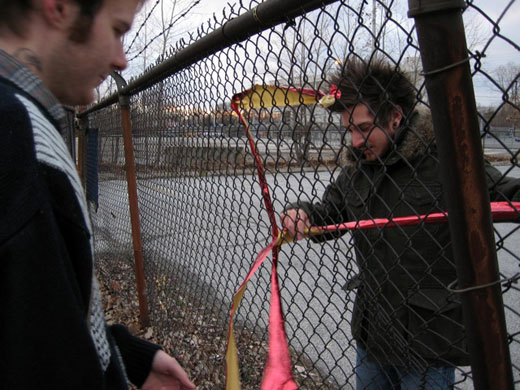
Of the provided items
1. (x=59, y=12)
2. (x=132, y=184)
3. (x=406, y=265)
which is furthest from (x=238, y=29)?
(x=132, y=184)

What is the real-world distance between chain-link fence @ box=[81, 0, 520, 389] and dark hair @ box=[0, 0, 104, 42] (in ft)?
2.30

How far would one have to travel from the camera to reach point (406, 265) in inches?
70.7

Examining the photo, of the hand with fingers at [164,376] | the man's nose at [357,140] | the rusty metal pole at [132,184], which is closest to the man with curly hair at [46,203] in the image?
the hand with fingers at [164,376]

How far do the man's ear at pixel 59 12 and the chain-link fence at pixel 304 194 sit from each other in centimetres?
74

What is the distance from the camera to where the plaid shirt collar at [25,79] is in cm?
81

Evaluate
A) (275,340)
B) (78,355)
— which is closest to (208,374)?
(275,340)

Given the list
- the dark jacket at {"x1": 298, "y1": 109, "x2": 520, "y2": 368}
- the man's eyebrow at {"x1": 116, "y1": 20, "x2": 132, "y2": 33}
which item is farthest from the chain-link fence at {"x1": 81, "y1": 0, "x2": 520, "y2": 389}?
the man's eyebrow at {"x1": 116, "y1": 20, "x2": 132, "y2": 33}

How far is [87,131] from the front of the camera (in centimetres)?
638

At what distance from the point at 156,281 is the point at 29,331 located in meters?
3.61

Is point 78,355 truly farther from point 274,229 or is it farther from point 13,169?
point 274,229

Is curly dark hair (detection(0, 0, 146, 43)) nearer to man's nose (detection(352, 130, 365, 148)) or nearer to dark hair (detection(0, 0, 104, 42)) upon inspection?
dark hair (detection(0, 0, 104, 42))

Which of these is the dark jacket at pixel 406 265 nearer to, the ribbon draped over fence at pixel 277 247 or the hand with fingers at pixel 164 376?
the ribbon draped over fence at pixel 277 247

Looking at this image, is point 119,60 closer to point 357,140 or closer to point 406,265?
point 357,140

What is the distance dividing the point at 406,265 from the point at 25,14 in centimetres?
160
